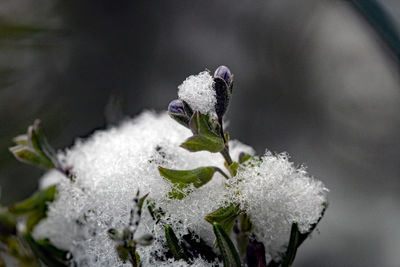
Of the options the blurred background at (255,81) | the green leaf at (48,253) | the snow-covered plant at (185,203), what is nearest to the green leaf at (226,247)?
the snow-covered plant at (185,203)

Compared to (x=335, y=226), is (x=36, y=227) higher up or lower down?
higher up

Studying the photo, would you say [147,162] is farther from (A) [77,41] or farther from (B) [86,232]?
(A) [77,41]

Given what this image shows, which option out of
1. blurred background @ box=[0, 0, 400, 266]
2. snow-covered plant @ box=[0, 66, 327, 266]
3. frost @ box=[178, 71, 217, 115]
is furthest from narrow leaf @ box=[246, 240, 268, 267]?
blurred background @ box=[0, 0, 400, 266]

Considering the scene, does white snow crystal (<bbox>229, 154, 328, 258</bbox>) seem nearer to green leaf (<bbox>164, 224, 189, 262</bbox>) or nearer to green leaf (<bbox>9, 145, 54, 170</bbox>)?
green leaf (<bbox>164, 224, 189, 262</bbox>)

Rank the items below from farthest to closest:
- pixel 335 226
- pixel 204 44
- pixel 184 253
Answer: pixel 204 44 → pixel 335 226 → pixel 184 253

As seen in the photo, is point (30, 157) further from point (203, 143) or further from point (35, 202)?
point (203, 143)

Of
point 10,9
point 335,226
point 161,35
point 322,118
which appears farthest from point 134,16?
point 335,226

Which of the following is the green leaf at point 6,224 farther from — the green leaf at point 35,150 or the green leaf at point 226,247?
the green leaf at point 226,247
